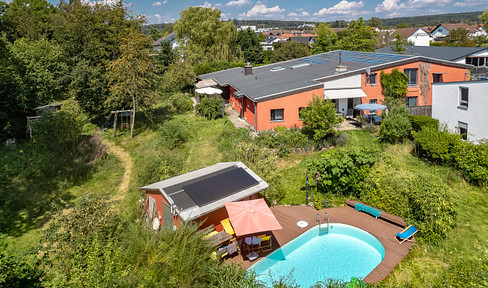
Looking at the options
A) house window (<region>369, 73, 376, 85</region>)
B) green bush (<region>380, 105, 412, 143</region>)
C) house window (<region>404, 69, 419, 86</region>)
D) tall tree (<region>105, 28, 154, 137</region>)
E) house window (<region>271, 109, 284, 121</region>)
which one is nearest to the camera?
green bush (<region>380, 105, 412, 143</region>)

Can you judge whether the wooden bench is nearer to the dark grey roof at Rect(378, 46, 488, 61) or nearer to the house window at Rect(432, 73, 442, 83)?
the house window at Rect(432, 73, 442, 83)

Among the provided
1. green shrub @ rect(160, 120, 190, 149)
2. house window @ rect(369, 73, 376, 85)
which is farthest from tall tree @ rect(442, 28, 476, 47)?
green shrub @ rect(160, 120, 190, 149)

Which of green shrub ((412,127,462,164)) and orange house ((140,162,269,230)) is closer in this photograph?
orange house ((140,162,269,230))

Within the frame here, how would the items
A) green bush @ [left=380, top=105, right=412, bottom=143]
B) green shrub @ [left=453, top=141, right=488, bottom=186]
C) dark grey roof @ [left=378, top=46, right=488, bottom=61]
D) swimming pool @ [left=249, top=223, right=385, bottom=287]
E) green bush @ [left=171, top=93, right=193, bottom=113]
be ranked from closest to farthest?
swimming pool @ [left=249, top=223, right=385, bottom=287] < green shrub @ [left=453, top=141, right=488, bottom=186] < green bush @ [left=380, top=105, right=412, bottom=143] < green bush @ [left=171, top=93, right=193, bottom=113] < dark grey roof @ [left=378, top=46, right=488, bottom=61]

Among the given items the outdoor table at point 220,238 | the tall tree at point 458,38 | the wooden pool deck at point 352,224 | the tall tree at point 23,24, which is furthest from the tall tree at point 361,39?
the outdoor table at point 220,238

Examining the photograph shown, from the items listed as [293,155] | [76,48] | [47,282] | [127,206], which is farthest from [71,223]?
[76,48]

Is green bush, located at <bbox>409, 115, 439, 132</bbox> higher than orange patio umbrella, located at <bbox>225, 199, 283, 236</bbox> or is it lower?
higher
